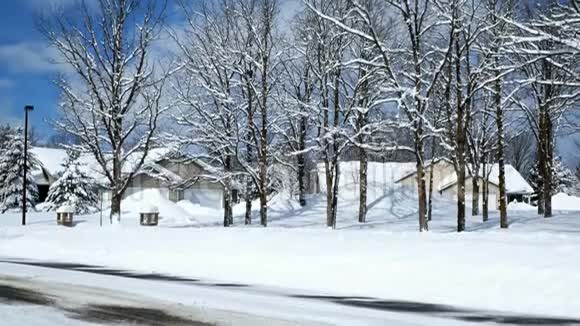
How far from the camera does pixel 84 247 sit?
2247 cm

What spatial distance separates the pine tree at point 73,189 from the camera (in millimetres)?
53938

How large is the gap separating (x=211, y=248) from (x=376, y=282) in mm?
6496

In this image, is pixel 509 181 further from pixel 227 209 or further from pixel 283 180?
pixel 227 209

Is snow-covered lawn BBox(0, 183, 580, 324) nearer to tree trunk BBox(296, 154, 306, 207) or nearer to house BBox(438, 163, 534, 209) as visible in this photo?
tree trunk BBox(296, 154, 306, 207)

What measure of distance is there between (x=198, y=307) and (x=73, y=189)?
1867 inches

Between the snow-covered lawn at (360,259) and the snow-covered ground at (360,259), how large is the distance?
0.08 ft

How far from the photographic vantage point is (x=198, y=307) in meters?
10.5

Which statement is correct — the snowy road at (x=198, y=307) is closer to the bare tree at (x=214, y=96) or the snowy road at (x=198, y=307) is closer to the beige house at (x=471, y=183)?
the bare tree at (x=214, y=96)

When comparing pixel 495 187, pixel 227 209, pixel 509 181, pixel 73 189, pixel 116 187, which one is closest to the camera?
pixel 116 187

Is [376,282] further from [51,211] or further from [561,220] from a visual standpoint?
[51,211]

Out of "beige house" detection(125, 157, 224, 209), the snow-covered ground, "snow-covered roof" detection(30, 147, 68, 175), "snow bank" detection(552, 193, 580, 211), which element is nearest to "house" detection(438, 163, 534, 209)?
"snow bank" detection(552, 193, 580, 211)

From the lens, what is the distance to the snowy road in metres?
9.38

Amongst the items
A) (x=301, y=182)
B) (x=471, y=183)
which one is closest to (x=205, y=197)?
(x=301, y=182)

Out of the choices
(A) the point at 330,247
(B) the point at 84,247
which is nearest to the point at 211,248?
(A) the point at 330,247
